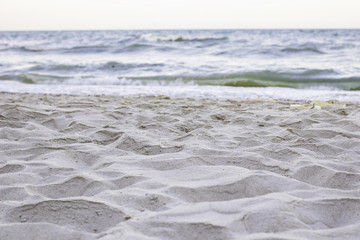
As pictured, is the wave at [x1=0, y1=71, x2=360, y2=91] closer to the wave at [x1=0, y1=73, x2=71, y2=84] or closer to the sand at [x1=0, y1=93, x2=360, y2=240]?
the wave at [x1=0, y1=73, x2=71, y2=84]

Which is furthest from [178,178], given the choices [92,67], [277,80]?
[92,67]


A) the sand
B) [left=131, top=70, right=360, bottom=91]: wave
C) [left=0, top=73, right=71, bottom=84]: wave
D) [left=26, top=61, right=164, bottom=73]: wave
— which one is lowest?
[left=131, top=70, right=360, bottom=91]: wave

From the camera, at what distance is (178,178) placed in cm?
202

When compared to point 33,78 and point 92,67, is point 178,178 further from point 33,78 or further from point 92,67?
point 92,67

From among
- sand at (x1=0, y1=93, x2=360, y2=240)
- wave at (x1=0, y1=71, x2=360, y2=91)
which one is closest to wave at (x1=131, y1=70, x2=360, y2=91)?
wave at (x1=0, y1=71, x2=360, y2=91)

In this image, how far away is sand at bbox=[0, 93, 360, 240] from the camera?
1455 millimetres

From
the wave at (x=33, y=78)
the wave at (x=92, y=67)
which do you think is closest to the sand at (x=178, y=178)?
the wave at (x=33, y=78)

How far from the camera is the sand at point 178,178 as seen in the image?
1455 millimetres

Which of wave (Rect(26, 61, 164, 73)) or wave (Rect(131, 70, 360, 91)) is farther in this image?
wave (Rect(26, 61, 164, 73))

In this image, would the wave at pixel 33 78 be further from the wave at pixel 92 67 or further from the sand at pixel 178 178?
the sand at pixel 178 178

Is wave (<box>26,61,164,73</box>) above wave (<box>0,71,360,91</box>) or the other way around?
above

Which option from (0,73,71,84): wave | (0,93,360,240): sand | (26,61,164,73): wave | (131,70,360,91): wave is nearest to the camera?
(0,93,360,240): sand

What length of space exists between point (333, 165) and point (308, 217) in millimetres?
757

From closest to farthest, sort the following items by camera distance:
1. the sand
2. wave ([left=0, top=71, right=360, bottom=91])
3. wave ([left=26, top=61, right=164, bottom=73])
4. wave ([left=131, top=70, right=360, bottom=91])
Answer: the sand → wave ([left=131, top=70, right=360, bottom=91]) → wave ([left=0, top=71, right=360, bottom=91]) → wave ([left=26, top=61, right=164, bottom=73])
